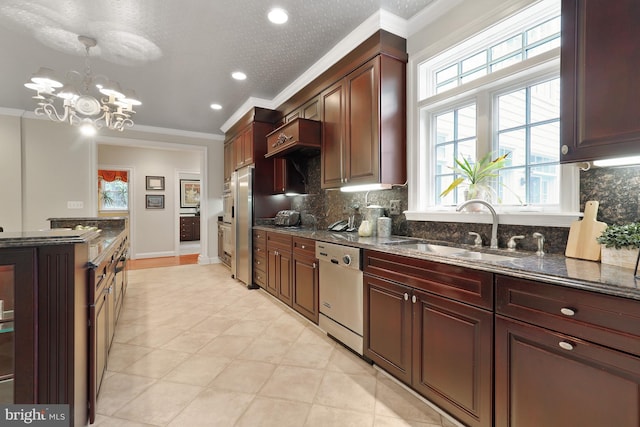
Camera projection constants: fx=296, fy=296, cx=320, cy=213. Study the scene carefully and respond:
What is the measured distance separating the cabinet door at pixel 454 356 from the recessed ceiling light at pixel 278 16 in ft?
7.78

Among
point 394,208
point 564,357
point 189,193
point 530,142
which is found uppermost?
point 189,193

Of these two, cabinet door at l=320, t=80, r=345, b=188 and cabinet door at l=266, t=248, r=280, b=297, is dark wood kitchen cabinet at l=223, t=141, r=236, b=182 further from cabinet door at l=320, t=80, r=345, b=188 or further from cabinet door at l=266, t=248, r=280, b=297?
cabinet door at l=320, t=80, r=345, b=188

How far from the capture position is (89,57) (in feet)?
10.2

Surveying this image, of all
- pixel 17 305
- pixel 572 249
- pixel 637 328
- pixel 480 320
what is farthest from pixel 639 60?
pixel 17 305

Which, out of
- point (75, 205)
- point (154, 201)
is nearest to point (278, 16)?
point (75, 205)

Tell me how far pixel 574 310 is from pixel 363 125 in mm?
2071

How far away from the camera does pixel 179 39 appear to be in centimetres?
279

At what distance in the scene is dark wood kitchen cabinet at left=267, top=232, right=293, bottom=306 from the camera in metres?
3.28

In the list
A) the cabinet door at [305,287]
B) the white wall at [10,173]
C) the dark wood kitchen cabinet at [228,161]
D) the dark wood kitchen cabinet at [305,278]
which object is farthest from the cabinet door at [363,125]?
the white wall at [10,173]

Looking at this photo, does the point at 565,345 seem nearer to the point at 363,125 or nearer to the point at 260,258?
the point at 363,125

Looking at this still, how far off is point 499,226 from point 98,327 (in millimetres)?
2571

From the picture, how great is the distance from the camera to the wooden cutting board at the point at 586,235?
144 centimetres

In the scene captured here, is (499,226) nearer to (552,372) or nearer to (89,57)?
(552,372)

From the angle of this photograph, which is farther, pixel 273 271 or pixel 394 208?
pixel 273 271
